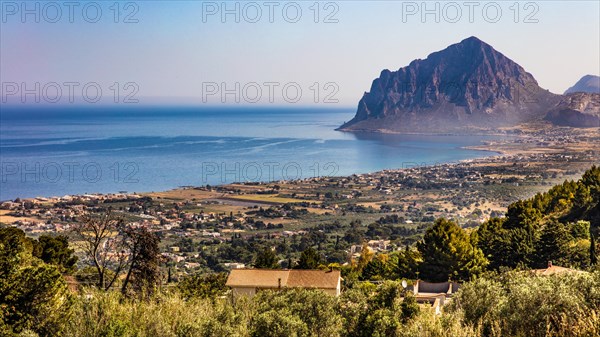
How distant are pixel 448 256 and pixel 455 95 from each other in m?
154

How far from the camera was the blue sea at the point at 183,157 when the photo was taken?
74.2 metres

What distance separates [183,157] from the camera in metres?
98.2

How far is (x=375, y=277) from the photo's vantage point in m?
24.0

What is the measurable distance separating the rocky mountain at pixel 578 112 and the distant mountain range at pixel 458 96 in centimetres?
59

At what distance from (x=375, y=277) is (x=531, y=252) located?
5504mm

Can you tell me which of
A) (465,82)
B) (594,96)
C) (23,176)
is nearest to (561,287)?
(23,176)

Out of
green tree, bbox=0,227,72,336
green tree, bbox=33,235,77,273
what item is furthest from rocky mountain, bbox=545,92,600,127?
green tree, bbox=0,227,72,336

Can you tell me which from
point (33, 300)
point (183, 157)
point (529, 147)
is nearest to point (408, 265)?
point (33, 300)

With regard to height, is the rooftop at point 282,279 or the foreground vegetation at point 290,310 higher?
the foreground vegetation at point 290,310

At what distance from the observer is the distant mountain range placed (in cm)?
15725

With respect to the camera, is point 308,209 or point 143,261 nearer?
point 143,261

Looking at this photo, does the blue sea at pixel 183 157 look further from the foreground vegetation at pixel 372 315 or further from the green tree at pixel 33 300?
the foreground vegetation at pixel 372 315

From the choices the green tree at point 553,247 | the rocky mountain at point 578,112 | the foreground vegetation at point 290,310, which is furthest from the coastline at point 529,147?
the foreground vegetation at point 290,310

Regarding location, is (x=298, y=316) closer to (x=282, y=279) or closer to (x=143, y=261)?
(x=143, y=261)
